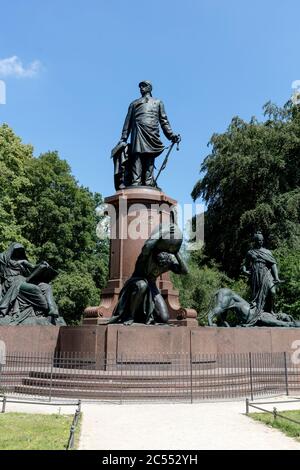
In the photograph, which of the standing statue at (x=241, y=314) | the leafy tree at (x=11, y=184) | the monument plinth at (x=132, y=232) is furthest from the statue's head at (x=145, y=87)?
the leafy tree at (x=11, y=184)

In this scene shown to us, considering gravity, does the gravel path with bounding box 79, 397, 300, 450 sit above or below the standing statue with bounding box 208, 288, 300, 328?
below

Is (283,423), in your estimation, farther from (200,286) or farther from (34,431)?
(200,286)

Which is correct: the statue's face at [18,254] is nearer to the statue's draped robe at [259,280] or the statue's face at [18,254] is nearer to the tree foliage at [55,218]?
the statue's draped robe at [259,280]

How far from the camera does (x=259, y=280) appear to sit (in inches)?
692

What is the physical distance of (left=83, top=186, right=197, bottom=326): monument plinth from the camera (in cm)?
1462

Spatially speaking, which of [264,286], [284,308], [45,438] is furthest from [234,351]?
[284,308]

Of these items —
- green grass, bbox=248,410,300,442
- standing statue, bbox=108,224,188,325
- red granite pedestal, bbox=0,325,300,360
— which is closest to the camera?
green grass, bbox=248,410,300,442

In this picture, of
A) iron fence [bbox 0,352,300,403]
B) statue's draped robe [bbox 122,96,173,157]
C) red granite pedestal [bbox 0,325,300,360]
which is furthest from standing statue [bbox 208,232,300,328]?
statue's draped robe [bbox 122,96,173,157]

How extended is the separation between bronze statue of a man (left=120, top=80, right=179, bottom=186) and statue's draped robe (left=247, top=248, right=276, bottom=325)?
481 centimetres

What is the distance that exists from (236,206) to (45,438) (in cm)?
3246

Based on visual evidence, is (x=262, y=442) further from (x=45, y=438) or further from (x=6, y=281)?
(x=6, y=281)

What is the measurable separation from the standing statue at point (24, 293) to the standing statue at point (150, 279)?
389cm

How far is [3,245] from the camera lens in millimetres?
28766

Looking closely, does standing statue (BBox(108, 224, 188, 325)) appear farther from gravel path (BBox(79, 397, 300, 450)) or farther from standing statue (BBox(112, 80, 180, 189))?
standing statue (BBox(112, 80, 180, 189))
